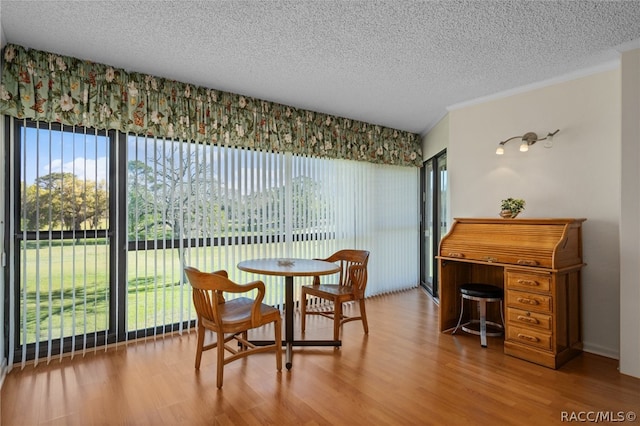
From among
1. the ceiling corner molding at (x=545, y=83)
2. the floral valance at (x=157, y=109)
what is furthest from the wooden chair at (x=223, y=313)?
the ceiling corner molding at (x=545, y=83)

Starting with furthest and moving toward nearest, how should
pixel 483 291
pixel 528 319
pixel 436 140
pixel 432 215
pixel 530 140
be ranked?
pixel 432 215 < pixel 436 140 < pixel 530 140 < pixel 483 291 < pixel 528 319

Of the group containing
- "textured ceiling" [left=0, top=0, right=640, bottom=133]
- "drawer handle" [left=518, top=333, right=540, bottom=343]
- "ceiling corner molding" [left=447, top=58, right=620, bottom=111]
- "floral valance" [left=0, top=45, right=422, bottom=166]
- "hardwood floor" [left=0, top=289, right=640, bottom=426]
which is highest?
"textured ceiling" [left=0, top=0, right=640, bottom=133]

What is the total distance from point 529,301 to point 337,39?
2.68 meters

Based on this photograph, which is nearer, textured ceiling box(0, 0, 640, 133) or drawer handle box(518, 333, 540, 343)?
textured ceiling box(0, 0, 640, 133)

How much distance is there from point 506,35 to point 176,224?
331 centimetres

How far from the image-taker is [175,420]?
2.14m

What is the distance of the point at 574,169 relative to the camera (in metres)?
3.35

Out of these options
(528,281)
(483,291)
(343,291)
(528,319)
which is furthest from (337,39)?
(528,319)

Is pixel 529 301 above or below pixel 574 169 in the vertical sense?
below

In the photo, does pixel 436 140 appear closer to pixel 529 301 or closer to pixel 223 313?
pixel 529 301

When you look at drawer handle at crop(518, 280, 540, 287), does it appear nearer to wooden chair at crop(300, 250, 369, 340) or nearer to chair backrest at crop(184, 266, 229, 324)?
wooden chair at crop(300, 250, 369, 340)

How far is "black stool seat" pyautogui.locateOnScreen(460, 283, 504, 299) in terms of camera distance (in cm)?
337

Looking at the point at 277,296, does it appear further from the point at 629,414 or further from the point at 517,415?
the point at 629,414

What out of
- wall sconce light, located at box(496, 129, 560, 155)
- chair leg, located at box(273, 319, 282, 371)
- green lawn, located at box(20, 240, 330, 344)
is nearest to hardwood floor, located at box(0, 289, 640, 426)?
chair leg, located at box(273, 319, 282, 371)
